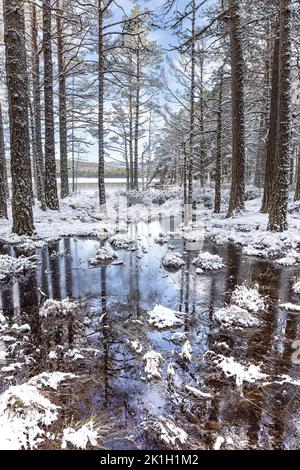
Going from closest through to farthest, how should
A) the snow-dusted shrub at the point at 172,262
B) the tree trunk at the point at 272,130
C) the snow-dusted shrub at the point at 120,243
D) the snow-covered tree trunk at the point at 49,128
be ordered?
the snow-dusted shrub at the point at 172,262 → the snow-dusted shrub at the point at 120,243 → the tree trunk at the point at 272,130 → the snow-covered tree trunk at the point at 49,128

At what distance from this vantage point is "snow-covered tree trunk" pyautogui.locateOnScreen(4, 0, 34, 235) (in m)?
7.05

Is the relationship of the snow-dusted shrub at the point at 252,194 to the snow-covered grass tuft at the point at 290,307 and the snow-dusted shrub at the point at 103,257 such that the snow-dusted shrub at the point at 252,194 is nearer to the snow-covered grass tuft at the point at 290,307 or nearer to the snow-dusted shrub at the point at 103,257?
the snow-dusted shrub at the point at 103,257

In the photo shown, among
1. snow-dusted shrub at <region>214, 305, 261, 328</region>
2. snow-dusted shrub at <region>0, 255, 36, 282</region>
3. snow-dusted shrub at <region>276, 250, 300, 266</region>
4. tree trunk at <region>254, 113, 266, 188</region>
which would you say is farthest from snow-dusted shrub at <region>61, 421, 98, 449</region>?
tree trunk at <region>254, 113, 266, 188</region>

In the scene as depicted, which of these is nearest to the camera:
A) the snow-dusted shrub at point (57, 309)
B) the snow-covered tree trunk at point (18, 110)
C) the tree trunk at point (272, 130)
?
the snow-dusted shrub at point (57, 309)

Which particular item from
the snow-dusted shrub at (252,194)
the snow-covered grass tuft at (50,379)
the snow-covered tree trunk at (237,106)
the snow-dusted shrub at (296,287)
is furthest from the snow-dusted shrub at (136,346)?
the snow-dusted shrub at (252,194)

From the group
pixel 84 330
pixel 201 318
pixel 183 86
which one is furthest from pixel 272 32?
pixel 84 330

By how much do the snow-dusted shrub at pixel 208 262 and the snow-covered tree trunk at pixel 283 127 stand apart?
9.06 feet

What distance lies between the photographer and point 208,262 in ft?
19.0

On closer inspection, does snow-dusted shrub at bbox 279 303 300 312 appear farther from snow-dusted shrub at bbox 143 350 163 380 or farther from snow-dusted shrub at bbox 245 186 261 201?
snow-dusted shrub at bbox 245 186 261 201

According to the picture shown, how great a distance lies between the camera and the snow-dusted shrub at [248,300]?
3839 millimetres

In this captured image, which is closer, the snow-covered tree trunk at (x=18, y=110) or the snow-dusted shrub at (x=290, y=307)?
the snow-dusted shrub at (x=290, y=307)

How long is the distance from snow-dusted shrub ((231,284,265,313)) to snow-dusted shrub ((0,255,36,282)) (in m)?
3.79

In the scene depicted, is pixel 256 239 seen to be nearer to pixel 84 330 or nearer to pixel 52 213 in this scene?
pixel 84 330

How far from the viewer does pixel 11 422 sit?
6.43ft
